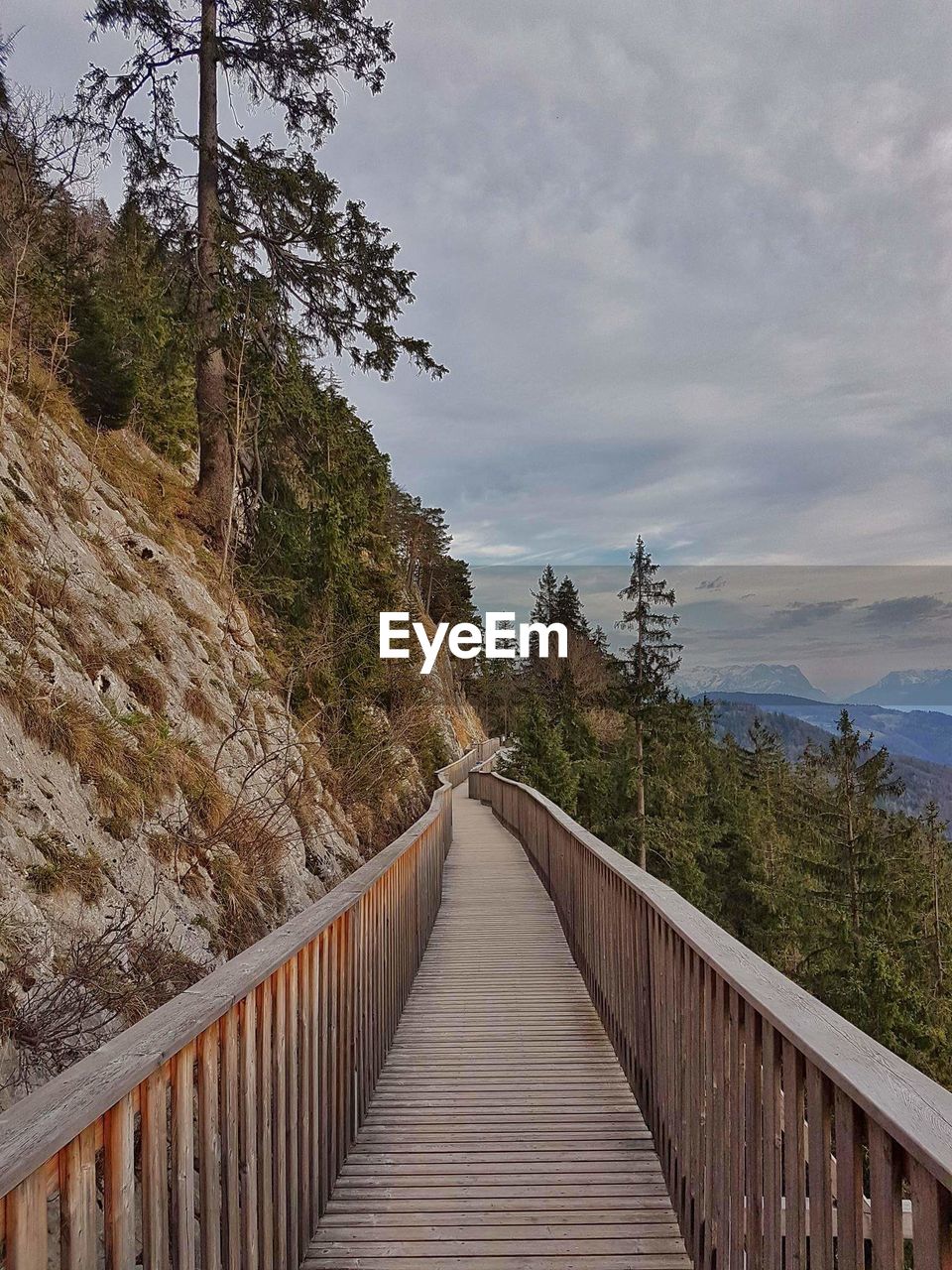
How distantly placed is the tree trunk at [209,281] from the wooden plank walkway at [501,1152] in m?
9.47

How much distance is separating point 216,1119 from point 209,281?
13.1m

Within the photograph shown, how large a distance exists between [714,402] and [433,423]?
1613 centimetres

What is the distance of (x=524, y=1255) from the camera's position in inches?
105

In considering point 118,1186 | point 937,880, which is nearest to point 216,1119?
point 118,1186

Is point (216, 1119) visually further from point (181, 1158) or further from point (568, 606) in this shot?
point (568, 606)

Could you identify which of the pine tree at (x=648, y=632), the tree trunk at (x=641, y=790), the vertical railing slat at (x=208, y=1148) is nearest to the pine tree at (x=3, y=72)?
the vertical railing slat at (x=208, y=1148)

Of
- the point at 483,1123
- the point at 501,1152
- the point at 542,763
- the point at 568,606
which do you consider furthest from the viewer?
the point at 568,606

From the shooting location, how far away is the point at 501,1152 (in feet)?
11.2

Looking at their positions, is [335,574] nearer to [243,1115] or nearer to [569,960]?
[569,960]

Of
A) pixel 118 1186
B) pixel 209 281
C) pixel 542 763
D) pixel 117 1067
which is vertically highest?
pixel 209 281

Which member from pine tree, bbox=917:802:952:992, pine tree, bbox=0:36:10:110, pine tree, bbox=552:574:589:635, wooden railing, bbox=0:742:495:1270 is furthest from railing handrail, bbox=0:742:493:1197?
pine tree, bbox=552:574:589:635

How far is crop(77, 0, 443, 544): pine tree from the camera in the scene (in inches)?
479

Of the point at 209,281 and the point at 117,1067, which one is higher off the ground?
the point at 209,281

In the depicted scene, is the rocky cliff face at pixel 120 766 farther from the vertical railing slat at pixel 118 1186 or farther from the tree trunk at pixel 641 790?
the tree trunk at pixel 641 790
